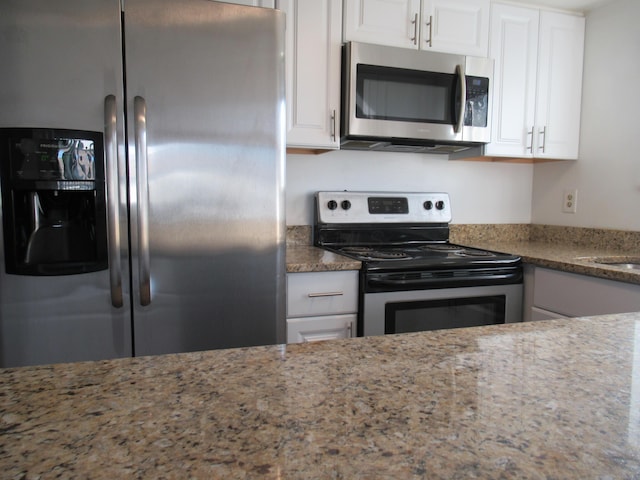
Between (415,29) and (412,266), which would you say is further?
(415,29)

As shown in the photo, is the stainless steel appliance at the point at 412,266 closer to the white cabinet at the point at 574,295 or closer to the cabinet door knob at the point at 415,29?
the white cabinet at the point at 574,295

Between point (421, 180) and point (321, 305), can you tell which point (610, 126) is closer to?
point (421, 180)

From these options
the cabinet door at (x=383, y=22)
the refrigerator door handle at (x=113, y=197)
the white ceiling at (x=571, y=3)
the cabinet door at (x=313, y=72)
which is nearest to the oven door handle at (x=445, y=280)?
the cabinet door at (x=313, y=72)

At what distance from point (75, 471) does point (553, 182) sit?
9.42ft

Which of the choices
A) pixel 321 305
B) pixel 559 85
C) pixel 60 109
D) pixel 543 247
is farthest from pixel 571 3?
pixel 60 109

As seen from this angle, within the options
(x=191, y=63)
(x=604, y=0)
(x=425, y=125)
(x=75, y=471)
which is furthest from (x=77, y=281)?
(x=604, y=0)

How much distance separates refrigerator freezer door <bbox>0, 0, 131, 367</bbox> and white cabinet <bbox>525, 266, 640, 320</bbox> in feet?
5.55

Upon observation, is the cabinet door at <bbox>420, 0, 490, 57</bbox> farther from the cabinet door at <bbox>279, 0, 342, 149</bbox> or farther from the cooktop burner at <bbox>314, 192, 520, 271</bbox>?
the cooktop burner at <bbox>314, 192, 520, 271</bbox>

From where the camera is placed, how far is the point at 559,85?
2.41 meters

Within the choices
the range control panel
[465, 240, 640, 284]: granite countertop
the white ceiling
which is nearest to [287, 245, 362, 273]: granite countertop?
the range control panel

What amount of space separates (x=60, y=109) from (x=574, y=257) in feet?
6.91

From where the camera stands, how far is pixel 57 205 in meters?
1.40

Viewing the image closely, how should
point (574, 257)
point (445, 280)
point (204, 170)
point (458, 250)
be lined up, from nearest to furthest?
point (204, 170)
point (445, 280)
point (574, 257)
point (458, 250)

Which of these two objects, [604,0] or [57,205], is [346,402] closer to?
[57,205]
